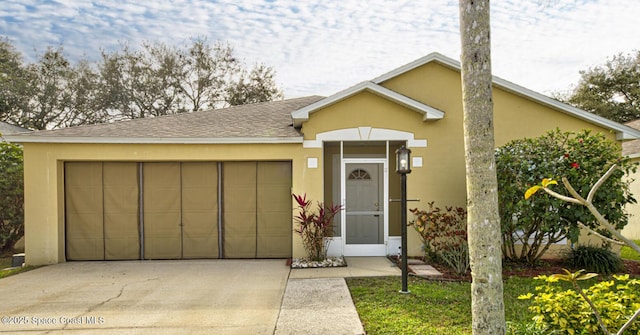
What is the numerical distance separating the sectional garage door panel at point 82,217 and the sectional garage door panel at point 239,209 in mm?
3006

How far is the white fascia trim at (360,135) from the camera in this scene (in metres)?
8.68

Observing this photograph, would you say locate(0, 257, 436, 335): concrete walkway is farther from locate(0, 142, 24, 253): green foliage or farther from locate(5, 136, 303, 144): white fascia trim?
locate(0, 142, 24, 253): green foliage

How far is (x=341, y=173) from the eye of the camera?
9.15 m

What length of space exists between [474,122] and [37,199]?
9467mm

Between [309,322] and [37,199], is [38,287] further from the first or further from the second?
[309,322]

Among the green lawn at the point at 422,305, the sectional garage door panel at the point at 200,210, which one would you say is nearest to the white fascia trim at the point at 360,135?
the sectional garage door panel at the point at 200,210

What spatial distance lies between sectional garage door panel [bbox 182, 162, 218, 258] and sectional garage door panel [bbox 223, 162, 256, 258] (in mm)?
267

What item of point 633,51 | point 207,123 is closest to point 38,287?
point 207,123

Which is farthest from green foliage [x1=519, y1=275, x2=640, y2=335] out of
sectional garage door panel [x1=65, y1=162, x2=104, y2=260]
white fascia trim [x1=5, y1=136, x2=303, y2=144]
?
sectional garage door panel [x1=65, y1=162, x2=104, y2=260]

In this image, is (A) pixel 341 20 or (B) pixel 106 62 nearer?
(A) pixel 341 20

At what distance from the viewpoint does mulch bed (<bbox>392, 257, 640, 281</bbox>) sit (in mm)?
7070

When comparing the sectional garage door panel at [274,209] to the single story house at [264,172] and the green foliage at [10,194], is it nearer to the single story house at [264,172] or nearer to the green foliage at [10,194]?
the single story house at [264,172]

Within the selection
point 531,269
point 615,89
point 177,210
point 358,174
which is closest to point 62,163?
point 177,210

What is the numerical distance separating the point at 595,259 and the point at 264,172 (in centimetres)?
730
